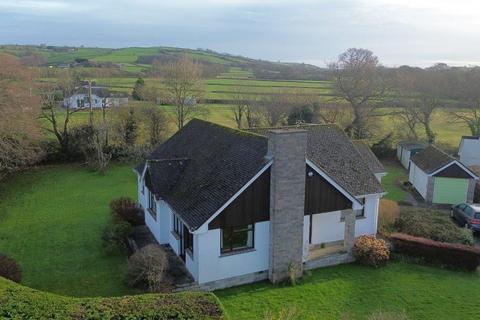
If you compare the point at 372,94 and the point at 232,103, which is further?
the point at 232,103

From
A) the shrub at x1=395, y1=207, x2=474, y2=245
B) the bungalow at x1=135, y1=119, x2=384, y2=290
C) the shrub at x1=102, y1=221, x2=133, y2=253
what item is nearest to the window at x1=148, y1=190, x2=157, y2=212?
the bungalow at x1=135, y1=119, x2=384, y2=290

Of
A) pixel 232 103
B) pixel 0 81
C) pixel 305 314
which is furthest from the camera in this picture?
pixel 232 103

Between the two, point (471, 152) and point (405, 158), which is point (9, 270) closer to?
point (405, 158)

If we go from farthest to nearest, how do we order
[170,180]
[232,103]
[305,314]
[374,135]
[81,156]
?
[232,103]
[374,135]
[81,156]
[170,180]
[305,314]

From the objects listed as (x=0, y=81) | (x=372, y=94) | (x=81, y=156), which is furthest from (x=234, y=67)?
(x=0, y=81)

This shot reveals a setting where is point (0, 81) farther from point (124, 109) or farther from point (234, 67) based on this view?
point (234, 67)

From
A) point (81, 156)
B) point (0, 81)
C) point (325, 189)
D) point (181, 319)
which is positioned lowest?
point (81, 156)

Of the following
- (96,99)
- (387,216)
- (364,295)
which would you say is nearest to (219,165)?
(364,295)
